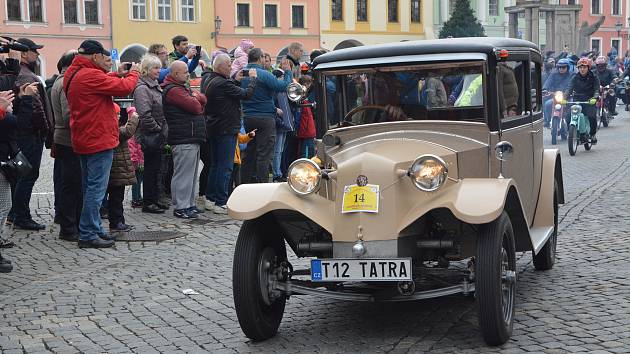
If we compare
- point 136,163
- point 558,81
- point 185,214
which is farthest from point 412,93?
point 558,81

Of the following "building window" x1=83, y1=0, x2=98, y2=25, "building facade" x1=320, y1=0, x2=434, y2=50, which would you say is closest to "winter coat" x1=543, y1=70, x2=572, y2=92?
"building window" x1=83, y1=0, x2=98, y2=25

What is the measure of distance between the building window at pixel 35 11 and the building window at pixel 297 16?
59.6 ft

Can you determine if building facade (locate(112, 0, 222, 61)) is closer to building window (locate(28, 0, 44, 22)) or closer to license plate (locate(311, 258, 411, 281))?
building window (locate(28, 0, 44, 22))

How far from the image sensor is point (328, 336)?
628 centimetres

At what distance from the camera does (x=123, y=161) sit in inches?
422

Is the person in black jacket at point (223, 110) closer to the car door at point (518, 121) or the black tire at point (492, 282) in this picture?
the car door at point (518, 121)

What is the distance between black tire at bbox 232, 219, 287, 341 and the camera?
601 cm

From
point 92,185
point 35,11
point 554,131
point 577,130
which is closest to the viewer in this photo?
point 92,185

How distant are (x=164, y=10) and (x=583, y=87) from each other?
4389 centimetres

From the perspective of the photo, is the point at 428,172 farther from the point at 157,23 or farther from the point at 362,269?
the point at 157,23

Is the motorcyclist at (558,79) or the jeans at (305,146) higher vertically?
the motorcyclist at (558,79)

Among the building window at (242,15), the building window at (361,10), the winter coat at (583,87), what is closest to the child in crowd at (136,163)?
the winter coat at (583,87)

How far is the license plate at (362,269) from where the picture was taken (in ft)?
18.8

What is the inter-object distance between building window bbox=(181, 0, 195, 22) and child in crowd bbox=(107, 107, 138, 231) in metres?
52.6
